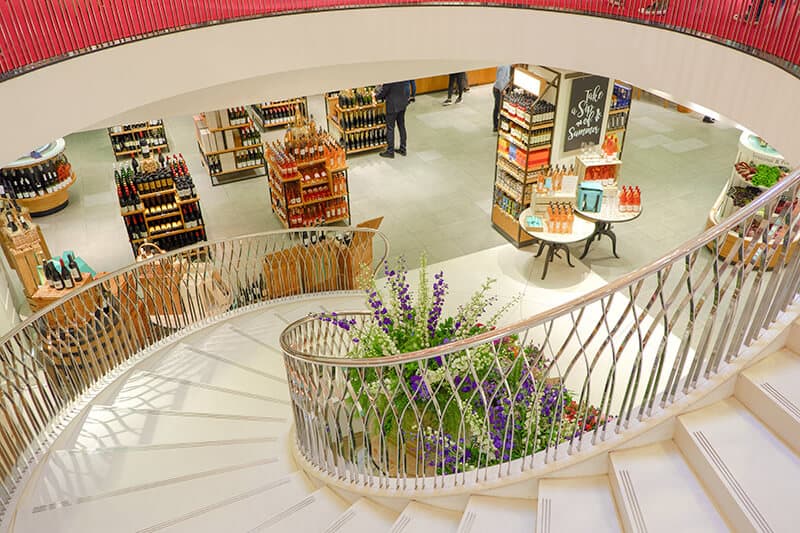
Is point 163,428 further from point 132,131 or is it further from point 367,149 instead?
point 132,131

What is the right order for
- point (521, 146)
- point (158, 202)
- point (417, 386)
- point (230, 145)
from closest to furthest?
point (417, 386) → point (521, 146) → point (158, 202) → point (230, 145)

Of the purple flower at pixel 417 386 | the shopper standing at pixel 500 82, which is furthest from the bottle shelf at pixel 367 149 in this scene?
the purple flower at pixel 417 386

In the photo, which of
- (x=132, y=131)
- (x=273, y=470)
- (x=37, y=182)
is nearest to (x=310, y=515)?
(x=273, y=470)

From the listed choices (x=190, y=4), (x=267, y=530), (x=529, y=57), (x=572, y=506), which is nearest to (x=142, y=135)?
(x=190, y=4)

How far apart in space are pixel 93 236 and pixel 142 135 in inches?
129

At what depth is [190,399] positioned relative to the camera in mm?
5273

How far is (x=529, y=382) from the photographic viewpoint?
3.82 meters

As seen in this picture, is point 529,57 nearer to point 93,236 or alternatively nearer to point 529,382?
point 529,382

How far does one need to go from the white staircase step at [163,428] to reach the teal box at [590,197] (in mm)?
4953

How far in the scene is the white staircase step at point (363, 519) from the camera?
351 cm

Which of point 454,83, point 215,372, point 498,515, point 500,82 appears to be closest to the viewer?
point 498,515

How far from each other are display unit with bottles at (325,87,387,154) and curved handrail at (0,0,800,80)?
533cm

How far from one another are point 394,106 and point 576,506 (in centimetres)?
953

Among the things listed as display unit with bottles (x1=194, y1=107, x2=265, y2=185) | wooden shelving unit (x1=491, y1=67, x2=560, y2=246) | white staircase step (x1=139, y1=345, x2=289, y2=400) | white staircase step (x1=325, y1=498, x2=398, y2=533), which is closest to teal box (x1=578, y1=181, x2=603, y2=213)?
wooden shelving unit (x1=491, y1=67, x2=560, y2=246)
